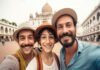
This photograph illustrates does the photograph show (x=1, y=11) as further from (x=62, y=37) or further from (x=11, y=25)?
(x=62, y=37)

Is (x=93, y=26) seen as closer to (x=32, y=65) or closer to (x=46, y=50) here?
(x=46, y=50)

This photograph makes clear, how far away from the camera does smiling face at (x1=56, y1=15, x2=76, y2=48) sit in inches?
51.8

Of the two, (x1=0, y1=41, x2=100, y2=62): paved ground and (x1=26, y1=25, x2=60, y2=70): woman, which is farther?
(x1=0, y1=41, x2=100, y2=62): paved ground

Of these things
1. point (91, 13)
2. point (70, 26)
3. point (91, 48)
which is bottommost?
point (91, 48)

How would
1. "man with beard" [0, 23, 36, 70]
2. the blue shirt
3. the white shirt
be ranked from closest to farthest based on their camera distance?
the blue shirt
the white shirt
"man with beard" [0, 23, 36, 70]

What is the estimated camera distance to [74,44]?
4.53 feet

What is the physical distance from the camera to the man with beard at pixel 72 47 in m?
1.31

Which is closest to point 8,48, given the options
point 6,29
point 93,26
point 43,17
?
point 6,29

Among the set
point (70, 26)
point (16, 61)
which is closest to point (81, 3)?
point (70, 26)

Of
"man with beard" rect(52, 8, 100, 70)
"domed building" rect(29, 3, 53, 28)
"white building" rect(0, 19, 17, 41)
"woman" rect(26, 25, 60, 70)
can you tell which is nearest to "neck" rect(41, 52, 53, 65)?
"woman" rect(26, 25, 60, 70)

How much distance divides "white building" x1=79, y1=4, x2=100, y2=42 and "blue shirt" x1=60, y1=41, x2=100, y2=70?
0.29 meters

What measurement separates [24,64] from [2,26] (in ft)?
1.47

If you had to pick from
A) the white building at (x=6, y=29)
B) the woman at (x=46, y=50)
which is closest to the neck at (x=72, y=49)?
the woman at (x=46, y=50)

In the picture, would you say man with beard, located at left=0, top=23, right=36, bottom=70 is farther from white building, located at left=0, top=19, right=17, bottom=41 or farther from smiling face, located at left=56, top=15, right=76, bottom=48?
smiling face, located at left=56, top=15, right=76, bottom=48
